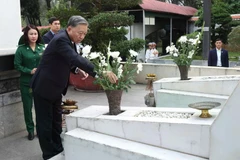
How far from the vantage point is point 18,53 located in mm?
4383

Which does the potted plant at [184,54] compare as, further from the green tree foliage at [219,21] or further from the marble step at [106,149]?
the green tree foliage at [219,21]

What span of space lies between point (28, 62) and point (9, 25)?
90 centimetres

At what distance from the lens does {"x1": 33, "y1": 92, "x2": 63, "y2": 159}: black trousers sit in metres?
3.50

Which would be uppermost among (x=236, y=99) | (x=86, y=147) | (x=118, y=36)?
(x=118, y=36)

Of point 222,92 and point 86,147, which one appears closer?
point 86,147

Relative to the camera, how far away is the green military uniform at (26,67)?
173 inches

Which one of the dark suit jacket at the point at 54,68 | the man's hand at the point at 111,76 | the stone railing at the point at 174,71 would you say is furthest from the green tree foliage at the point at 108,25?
the man's hand at the point at 111,76

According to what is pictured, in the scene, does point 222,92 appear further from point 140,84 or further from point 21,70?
point 140,84

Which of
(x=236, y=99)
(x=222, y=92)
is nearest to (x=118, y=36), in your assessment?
(x=222, y=92)

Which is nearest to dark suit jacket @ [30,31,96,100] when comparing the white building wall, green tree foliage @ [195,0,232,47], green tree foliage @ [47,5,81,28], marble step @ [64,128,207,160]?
marble step @ [64,128,207,160]

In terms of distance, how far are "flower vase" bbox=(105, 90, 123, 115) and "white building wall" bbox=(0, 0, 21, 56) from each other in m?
2.13

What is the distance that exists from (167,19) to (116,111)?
17.0 meters

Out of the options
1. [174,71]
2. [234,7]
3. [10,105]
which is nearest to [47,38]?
[10,105]

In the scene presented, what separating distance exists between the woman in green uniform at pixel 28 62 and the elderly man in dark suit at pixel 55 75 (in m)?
0.90
